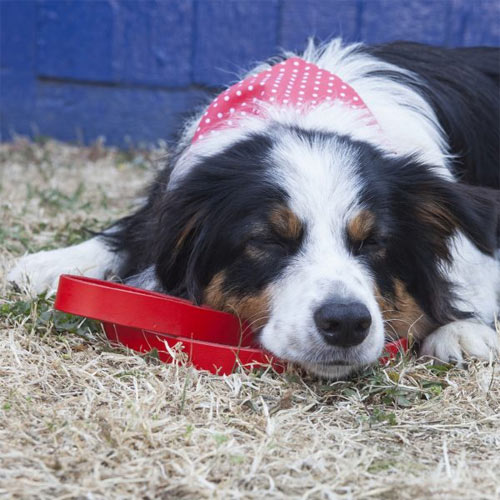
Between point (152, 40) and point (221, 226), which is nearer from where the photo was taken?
point (221, 226)

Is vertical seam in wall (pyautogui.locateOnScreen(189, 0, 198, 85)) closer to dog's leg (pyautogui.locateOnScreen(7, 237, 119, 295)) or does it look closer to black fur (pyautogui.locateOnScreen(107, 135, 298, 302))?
dog's leg (pyautogui.locateOnScreen(7, 237, 119, 295))

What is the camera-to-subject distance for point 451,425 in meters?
2.80

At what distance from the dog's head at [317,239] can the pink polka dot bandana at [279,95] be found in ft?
0.99

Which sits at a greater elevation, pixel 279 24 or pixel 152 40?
pixel 279 24

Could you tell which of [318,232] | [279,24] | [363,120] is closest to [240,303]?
[318,232]

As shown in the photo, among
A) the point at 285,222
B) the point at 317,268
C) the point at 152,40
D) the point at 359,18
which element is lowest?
the point at 317,268

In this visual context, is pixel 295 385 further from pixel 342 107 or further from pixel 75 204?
pixel 75 204

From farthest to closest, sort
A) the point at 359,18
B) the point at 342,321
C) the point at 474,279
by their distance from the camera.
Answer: the point at 359,18 → the point at 474,279 → the point at 342,321

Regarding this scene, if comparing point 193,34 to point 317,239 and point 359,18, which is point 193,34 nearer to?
point 359,18

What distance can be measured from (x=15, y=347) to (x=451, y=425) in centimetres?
153

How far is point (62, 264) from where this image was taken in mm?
4125

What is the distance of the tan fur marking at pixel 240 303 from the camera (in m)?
3.20

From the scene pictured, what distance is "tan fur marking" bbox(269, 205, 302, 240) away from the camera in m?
3.14

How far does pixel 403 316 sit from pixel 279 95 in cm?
113
